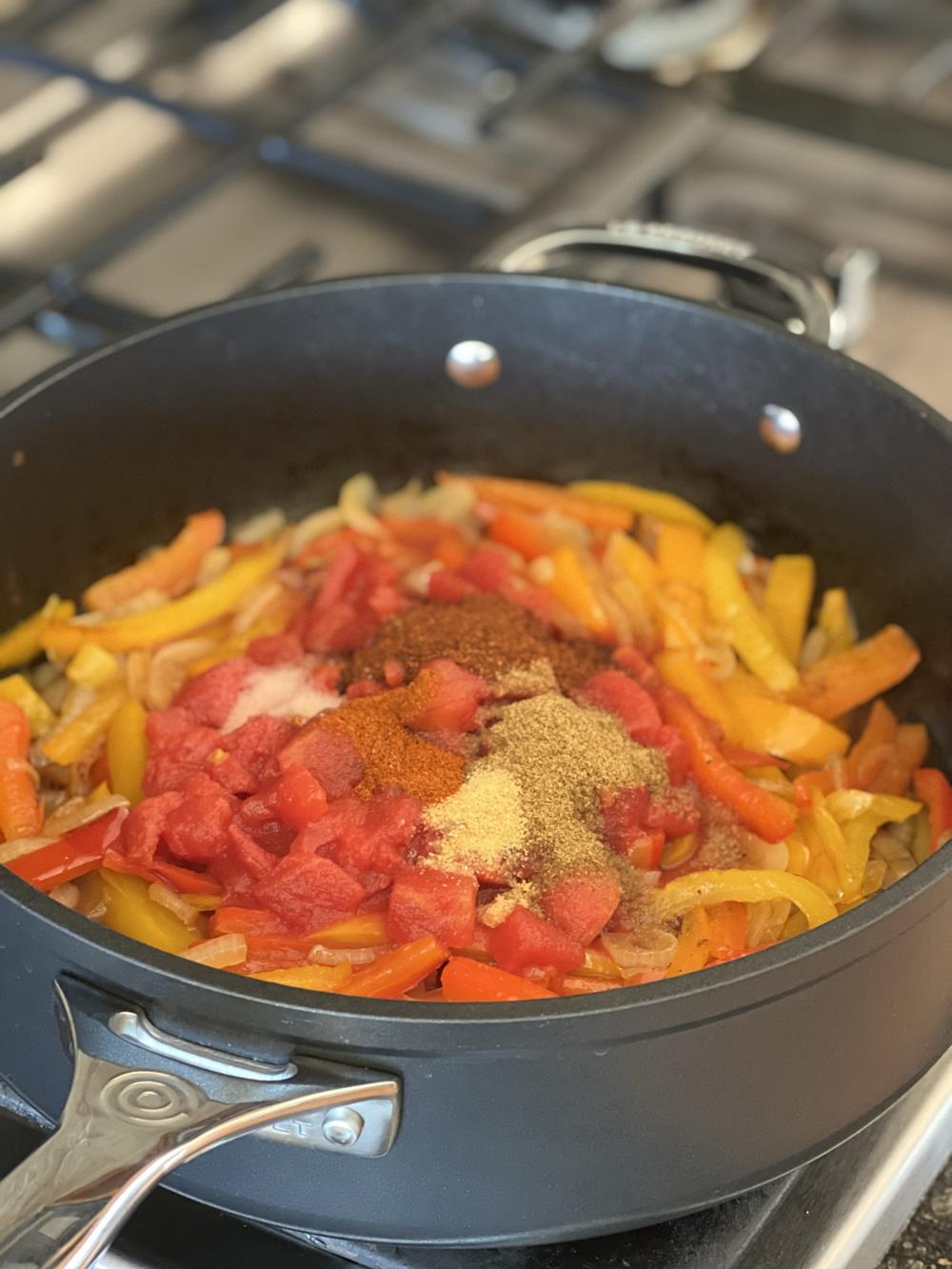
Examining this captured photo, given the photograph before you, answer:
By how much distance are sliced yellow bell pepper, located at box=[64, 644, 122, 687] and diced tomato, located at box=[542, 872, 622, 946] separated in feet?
1.74

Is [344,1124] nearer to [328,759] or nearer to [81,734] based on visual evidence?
[328,759]

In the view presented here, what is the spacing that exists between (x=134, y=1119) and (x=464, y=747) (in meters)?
0.50

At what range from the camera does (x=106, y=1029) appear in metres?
0.97

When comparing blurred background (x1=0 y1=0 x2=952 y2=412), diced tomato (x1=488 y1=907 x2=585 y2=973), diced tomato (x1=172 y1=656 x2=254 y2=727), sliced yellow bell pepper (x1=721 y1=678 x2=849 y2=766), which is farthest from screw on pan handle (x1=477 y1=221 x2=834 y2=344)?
diced tomato (x1=488 y1=907 x2=585 y2=973)

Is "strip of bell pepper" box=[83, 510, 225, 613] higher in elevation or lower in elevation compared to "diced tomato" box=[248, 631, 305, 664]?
higher

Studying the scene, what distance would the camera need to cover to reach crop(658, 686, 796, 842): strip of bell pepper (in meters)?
1.37

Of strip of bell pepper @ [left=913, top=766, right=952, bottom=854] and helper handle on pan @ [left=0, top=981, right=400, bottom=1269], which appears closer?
helper handle on pan @ [left=0, top=981, right=400, bottom=1269]

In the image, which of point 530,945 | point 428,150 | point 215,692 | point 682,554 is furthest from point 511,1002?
point 428,150

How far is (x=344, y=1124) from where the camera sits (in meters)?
0.97

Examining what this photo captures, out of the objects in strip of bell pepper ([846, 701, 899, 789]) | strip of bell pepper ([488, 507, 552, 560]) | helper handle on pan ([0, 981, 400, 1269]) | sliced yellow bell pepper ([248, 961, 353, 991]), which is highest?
strip of bell pepper ([488, 507, 552, 560])

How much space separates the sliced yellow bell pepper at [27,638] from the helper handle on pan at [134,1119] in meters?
0.64

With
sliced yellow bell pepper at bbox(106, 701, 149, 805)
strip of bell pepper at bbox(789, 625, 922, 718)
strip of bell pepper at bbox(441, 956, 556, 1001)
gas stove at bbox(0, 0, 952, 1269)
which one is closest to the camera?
strip of bell pepper at bbox(441, 956, 556, 1001)

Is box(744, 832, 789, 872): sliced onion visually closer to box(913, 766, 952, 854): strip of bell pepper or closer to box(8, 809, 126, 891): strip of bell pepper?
box(913, 766, 952, 854): strip of bell pepper

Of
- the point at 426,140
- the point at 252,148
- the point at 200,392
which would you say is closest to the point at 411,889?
the point at 200,392
